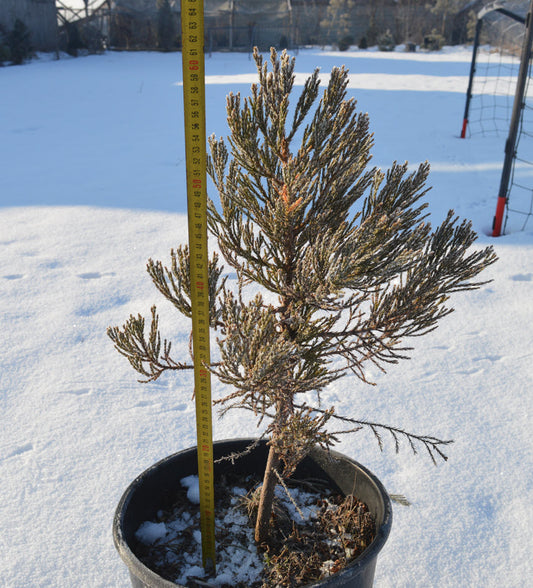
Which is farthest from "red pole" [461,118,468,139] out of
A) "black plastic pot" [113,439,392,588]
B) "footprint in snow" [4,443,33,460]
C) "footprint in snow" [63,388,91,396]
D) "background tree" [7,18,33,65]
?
"background tree" [7,18,33,65]

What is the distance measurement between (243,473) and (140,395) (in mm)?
1448

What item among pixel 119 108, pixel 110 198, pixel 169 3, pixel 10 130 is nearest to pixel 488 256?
pixel 110 198

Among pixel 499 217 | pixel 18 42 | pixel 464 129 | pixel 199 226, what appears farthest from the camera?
pixel 18 42

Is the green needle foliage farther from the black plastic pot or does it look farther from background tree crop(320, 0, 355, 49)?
background tree crop(320, 0, 355, 49)

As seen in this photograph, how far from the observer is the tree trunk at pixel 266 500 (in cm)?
221


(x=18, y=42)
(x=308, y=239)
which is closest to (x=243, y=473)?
(x=308, y=239)

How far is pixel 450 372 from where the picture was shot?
418 cm

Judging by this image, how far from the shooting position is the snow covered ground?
271cm

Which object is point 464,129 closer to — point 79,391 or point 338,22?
point 79,391

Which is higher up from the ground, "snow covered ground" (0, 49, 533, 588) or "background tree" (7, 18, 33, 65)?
"background tree" (7, 18, 33, 65)

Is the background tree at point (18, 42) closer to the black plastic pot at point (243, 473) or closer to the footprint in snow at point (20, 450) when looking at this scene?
the footprint in snow at point (20, 450)

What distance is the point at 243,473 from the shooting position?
8.64ft

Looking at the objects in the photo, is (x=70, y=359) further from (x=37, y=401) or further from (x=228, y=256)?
(x=228, y=256)

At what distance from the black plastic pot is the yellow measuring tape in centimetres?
31
